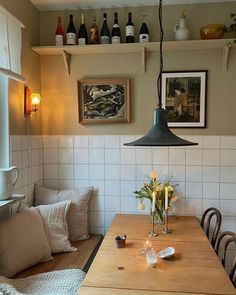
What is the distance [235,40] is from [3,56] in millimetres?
1896

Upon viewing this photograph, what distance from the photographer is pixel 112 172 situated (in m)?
2.99

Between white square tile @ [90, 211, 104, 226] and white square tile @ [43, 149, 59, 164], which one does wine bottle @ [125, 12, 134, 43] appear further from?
white square tile @ [90, 211, 104, 226]

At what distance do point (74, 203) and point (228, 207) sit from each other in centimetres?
142

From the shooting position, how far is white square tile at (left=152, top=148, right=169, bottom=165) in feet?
9.56

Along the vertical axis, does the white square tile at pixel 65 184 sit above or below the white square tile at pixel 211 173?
below

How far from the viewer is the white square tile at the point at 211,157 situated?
285 cm

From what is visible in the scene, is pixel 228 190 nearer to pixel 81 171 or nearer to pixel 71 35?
pixel 81 171

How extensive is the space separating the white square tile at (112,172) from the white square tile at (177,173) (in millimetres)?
506

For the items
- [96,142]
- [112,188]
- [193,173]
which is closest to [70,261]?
[112,188]

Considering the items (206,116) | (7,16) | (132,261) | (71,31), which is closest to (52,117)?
(71,31)

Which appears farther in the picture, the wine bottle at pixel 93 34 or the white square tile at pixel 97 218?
the white square tile at pixel 97 218

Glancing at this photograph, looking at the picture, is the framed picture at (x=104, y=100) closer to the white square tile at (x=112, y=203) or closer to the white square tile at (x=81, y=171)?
the white square tile at (x=81, y=171)

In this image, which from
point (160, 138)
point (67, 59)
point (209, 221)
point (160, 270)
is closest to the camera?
point (160, 270)

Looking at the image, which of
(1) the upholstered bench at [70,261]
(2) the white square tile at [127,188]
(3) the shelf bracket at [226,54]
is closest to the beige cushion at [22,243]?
(1) the upholstered bench at [70,261]
